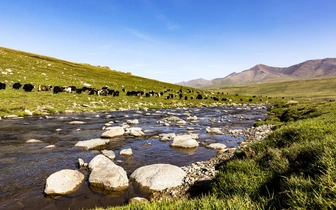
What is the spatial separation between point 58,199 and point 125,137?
994cm

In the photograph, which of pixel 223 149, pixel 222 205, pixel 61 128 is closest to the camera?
pixel 222 205

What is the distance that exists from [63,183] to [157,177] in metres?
3.86

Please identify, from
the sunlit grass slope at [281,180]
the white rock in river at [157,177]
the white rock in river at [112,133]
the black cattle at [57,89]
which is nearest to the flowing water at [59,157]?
the white rock in river at [157,177]

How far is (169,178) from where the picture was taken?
28.8 ft

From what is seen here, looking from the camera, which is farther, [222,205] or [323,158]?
[323,158]

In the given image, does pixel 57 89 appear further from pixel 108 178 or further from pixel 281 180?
pixel 281 180

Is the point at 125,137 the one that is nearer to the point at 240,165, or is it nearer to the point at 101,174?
the point at 101,174

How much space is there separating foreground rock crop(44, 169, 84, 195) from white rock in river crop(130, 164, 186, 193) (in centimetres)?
236

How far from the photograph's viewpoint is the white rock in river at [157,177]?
8.37 metres

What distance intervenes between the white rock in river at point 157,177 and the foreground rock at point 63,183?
7.74 feet

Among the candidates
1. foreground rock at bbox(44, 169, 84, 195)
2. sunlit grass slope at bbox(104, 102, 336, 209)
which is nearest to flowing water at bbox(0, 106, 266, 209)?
foreground rock at bbox(44, 169, 84, 195)

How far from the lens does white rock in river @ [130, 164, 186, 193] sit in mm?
8367

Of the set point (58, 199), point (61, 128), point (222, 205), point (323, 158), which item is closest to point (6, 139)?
point (61, 128)

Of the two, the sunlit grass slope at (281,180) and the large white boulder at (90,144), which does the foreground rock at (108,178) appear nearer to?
the sunlit grass slope at (281,180)
